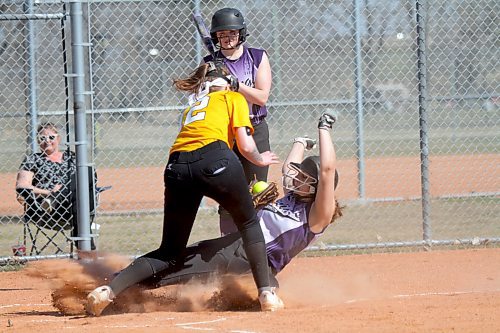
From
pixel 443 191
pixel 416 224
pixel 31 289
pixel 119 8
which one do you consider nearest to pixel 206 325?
pixel 31 289

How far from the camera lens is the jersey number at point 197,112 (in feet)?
18.3

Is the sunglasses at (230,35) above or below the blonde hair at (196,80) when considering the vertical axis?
above

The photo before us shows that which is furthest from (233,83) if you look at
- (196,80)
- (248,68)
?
(248,68)

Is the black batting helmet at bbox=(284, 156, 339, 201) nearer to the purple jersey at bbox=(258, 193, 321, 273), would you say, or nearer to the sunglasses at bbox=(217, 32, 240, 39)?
the purple jersey at bbox=(258, 193, 321, 273)

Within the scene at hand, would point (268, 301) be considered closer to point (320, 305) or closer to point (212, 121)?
point (320, 305)

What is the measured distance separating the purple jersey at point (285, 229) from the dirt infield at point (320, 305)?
335 millimetres

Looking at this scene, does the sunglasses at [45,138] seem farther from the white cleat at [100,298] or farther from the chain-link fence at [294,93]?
the white cleat at [100,298]

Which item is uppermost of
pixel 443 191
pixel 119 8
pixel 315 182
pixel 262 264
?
pixel 119 8

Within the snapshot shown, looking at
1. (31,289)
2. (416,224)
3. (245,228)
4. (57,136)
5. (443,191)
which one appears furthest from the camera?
(443,191)

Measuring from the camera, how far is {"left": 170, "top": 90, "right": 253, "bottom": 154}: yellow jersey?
548cm

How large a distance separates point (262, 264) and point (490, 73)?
1161 centimetres

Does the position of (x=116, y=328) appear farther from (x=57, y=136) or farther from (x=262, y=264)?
(x=57, y=136)

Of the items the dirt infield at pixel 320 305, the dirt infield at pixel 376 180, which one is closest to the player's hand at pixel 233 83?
the dirt infield at pixel 320 305

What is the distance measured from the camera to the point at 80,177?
766cm
